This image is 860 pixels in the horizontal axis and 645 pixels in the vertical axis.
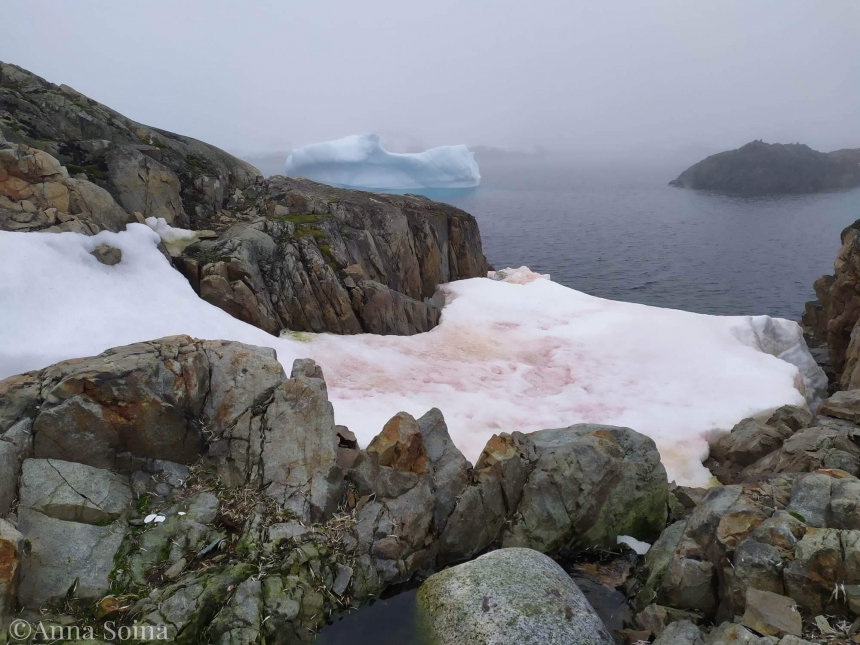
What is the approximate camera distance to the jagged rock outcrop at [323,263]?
24.2 metres

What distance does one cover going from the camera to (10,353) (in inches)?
569

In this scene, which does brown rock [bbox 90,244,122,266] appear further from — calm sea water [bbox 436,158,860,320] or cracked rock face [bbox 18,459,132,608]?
calm sea water [bbox 436,158,860,320]

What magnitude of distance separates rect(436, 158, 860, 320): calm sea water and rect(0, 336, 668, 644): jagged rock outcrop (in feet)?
137

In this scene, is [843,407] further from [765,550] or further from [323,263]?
[323,263]

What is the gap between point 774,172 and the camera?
177250mm

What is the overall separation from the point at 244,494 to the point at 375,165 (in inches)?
4200

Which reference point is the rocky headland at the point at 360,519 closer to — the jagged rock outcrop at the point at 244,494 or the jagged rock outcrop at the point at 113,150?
the jagged rock outcrop at the point at 244,494

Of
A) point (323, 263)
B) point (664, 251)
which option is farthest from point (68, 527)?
point (664, 251)

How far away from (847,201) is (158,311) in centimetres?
18233

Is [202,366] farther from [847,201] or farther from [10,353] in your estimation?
[847,201]

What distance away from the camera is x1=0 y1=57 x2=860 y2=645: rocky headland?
32.3ft

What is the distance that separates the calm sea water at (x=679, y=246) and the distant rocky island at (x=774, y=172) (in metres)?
31.9

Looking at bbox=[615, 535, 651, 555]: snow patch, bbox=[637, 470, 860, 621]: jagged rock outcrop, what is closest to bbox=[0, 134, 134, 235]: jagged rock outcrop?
bbox=[615, 535, 651, 555]: snow patch

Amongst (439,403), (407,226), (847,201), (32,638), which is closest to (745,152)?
(847,201)
